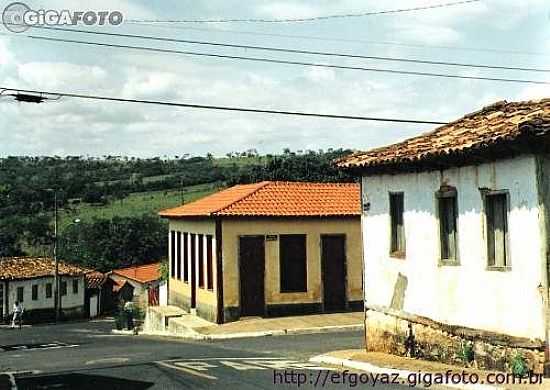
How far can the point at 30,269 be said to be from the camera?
56.1 meters

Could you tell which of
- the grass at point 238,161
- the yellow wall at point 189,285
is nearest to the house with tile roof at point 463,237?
the yellow wall at point 189,285

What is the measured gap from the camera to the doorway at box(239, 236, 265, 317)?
2455 centimetres

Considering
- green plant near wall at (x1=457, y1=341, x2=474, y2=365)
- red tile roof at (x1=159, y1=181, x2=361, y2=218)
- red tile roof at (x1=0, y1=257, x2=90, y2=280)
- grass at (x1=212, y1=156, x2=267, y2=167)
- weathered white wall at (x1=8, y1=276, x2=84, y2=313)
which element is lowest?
weathered white wall at (x1=8, y1=276, x2=84, y2=313)

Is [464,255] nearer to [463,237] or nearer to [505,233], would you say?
[463,237]

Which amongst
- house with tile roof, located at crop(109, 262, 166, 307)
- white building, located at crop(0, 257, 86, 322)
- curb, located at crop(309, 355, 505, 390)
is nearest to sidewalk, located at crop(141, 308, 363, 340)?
curb, located at crop(309, 355, 505, 390)

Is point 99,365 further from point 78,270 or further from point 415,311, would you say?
point 78,270

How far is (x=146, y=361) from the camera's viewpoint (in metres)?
15.8

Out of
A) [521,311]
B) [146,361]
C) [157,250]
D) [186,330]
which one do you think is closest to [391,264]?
[521,311]

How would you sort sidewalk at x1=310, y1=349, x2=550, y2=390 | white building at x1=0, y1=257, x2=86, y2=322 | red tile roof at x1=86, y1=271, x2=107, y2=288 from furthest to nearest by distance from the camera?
red tile roof at x1=86, y1=271, x2=107, y2=288, white building at x1=0, y1=257, x2=86, y2=322, sidewalk at x1=310, y1=349, x2=550, y2=390

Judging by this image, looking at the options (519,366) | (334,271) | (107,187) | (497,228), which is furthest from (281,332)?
(107,187)

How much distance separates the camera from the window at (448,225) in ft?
43.1

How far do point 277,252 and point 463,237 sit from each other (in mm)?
12550

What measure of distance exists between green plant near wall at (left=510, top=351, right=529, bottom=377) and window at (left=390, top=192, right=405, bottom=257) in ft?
13.9

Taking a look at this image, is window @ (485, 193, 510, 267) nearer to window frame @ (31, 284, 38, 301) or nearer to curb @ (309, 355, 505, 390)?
curb @ (309, 355, 505, 390)
